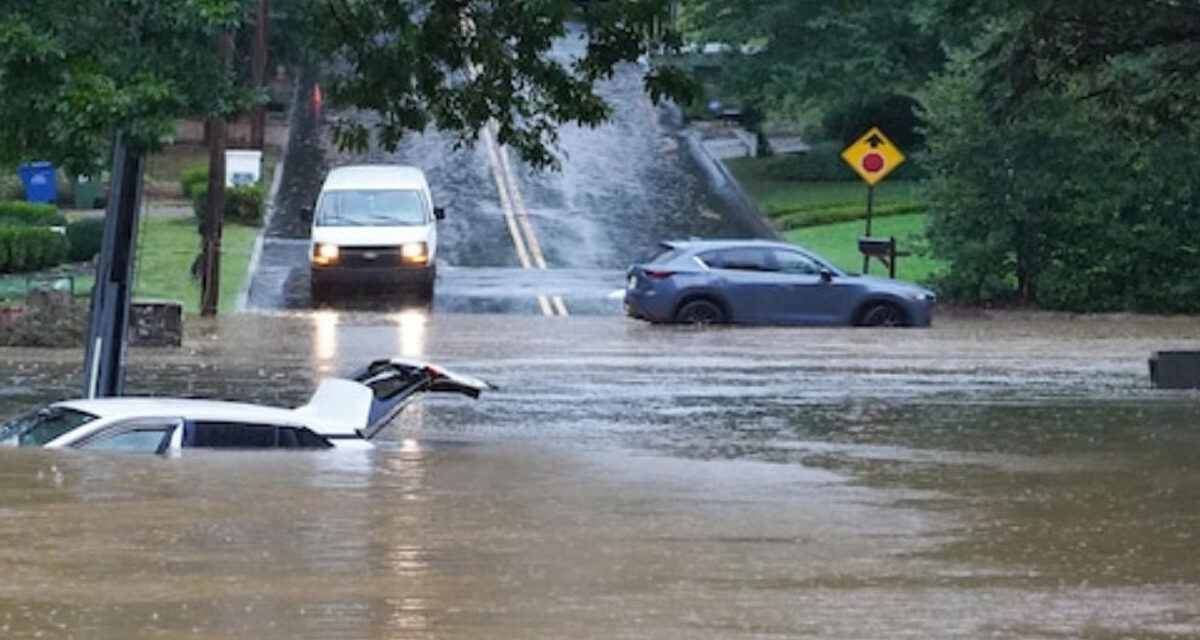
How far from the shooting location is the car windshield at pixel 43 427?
50.5ft

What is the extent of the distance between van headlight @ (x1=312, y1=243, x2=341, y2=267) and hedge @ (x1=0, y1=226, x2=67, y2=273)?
197 inches

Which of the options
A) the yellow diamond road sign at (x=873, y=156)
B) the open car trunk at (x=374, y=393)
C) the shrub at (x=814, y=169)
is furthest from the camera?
the shrub at (x=814, y=169)

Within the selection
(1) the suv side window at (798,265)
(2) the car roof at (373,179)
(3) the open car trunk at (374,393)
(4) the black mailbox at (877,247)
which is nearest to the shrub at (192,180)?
(2) the car roof at (373,179)

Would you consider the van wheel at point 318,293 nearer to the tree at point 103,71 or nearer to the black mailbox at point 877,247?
the black mailbox at point 877,247

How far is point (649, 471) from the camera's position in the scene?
16969 millimetres

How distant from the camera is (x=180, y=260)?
138 ft

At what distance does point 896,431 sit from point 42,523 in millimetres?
8941

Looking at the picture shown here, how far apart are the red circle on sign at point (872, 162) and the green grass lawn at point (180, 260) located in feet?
33.7

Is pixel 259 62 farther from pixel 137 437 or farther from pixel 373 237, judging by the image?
pixel 137 437

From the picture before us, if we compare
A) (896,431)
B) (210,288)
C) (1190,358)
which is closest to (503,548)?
(896,431)

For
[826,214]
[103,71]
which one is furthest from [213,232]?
[103,71]

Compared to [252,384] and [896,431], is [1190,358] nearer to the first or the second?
[896,431]

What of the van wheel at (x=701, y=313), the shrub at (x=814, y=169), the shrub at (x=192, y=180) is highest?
the shrub at (x=814, y=169)

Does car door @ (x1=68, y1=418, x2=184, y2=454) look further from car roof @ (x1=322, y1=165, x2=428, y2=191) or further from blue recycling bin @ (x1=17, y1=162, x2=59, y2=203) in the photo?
blue recycling bin @ (x1=17, y1=162, x2=59, y2=203)
